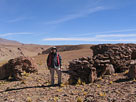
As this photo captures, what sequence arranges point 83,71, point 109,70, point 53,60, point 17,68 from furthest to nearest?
1. point 17,68
2. point 109,70
3. point 83,71
4. point 53,60

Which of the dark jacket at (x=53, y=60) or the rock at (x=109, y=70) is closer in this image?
the dark jacket at (x=53, y=60)

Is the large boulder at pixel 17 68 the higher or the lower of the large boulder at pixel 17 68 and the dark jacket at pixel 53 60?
the lower

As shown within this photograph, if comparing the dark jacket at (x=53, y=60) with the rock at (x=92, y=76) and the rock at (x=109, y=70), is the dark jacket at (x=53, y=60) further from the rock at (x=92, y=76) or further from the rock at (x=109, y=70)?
the rock at (x=109, y=70)

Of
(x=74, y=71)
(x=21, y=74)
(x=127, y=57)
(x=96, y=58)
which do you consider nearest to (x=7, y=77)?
(x=21, y=74)

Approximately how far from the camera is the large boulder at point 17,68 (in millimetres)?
13617

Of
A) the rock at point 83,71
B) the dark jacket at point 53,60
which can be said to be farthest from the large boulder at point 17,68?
the rock at point 83,71

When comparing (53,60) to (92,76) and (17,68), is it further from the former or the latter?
(17,68)

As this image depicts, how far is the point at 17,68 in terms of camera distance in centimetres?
1364

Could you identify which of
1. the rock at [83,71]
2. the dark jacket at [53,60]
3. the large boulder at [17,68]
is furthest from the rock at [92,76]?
the large boulder at [17,68]

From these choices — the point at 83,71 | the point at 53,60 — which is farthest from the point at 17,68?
the point at 83,71

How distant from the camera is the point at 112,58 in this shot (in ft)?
40.1

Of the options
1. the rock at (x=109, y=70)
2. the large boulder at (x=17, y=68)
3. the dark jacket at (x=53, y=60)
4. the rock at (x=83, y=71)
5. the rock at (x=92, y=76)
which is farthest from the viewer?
the large boulder at (x=17, y=68)

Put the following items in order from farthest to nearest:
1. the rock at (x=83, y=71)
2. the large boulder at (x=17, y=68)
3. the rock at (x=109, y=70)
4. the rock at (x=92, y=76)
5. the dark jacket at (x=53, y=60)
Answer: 1. the large boulder at (x=17, y=68)
2. the rock at (x=109, y=70)
3. the rock at (x=83, y=71)
4. the rock at (x=92, y=76)
5. the dark jacket at (x=53, y=60)

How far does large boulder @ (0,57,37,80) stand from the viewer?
44.7ft
